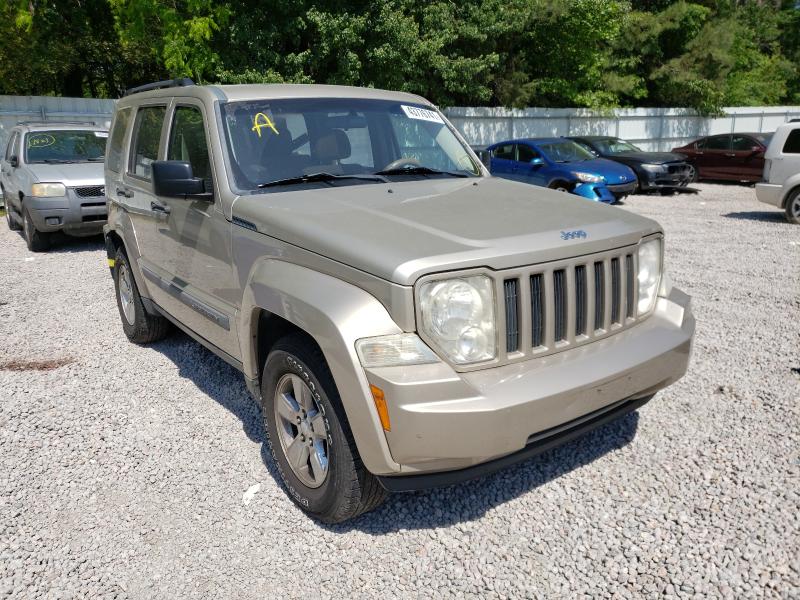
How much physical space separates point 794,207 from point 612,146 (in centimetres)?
640

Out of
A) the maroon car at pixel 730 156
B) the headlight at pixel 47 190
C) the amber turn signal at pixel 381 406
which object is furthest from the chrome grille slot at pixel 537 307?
the maroon car at pixel 730 156

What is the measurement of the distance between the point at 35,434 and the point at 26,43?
65.5 feet

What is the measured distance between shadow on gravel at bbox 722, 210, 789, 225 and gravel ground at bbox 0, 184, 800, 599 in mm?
8028

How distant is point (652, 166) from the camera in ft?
52.5

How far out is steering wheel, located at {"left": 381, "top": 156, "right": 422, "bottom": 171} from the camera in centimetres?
394

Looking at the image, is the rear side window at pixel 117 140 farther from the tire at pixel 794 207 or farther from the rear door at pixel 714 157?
the rear door at pixel 714 157

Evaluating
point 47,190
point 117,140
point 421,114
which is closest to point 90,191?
point 47,190

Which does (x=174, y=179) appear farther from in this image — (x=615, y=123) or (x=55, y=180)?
(x=615, y=123)

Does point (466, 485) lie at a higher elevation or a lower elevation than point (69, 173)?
lower

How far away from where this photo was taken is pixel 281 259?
307cm

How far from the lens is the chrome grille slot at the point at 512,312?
8.75 feet

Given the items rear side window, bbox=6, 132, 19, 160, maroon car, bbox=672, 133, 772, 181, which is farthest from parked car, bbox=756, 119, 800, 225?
rear side window, bbox=6, 132, 19, 160

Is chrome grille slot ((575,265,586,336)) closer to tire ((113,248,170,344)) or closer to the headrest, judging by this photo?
the headrest

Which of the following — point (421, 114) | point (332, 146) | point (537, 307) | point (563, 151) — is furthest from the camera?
point (563, 151)
